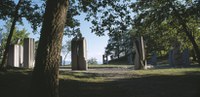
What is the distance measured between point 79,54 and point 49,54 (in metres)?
18.7

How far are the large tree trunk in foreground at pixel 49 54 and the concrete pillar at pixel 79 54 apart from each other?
1826cm

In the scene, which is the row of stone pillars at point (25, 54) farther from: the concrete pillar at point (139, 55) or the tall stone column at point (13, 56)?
Result: the concrete pillar at point (139, 55)

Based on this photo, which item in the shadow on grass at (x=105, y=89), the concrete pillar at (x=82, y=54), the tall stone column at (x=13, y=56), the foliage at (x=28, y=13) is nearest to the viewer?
the shadow on grass at (x=105, y=89)

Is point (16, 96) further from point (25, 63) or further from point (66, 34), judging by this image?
point (25, 63)

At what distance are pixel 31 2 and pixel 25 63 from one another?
10.5m

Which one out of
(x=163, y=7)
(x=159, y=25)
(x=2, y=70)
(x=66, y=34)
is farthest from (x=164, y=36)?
(x=2, y=70)

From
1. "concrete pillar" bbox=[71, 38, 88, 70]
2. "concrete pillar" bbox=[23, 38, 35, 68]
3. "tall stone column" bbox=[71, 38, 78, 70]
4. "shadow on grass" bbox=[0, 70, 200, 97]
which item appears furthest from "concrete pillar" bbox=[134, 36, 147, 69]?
"shadow on grass" bbox=[0, 70, 200, 97]

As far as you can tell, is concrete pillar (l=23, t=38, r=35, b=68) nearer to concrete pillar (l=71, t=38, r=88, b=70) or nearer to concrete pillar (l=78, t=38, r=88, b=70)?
concrete pillar (l=71, t=38, r=88, b=70)

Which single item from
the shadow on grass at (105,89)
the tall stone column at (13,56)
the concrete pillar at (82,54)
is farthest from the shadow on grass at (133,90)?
the tall stone column at (13,56)

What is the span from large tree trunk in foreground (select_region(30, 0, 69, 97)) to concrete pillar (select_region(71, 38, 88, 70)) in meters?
18.3

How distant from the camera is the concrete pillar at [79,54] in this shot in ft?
83.5

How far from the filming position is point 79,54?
2548 centimetres

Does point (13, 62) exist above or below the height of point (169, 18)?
below

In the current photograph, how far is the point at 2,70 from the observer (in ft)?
54.2
